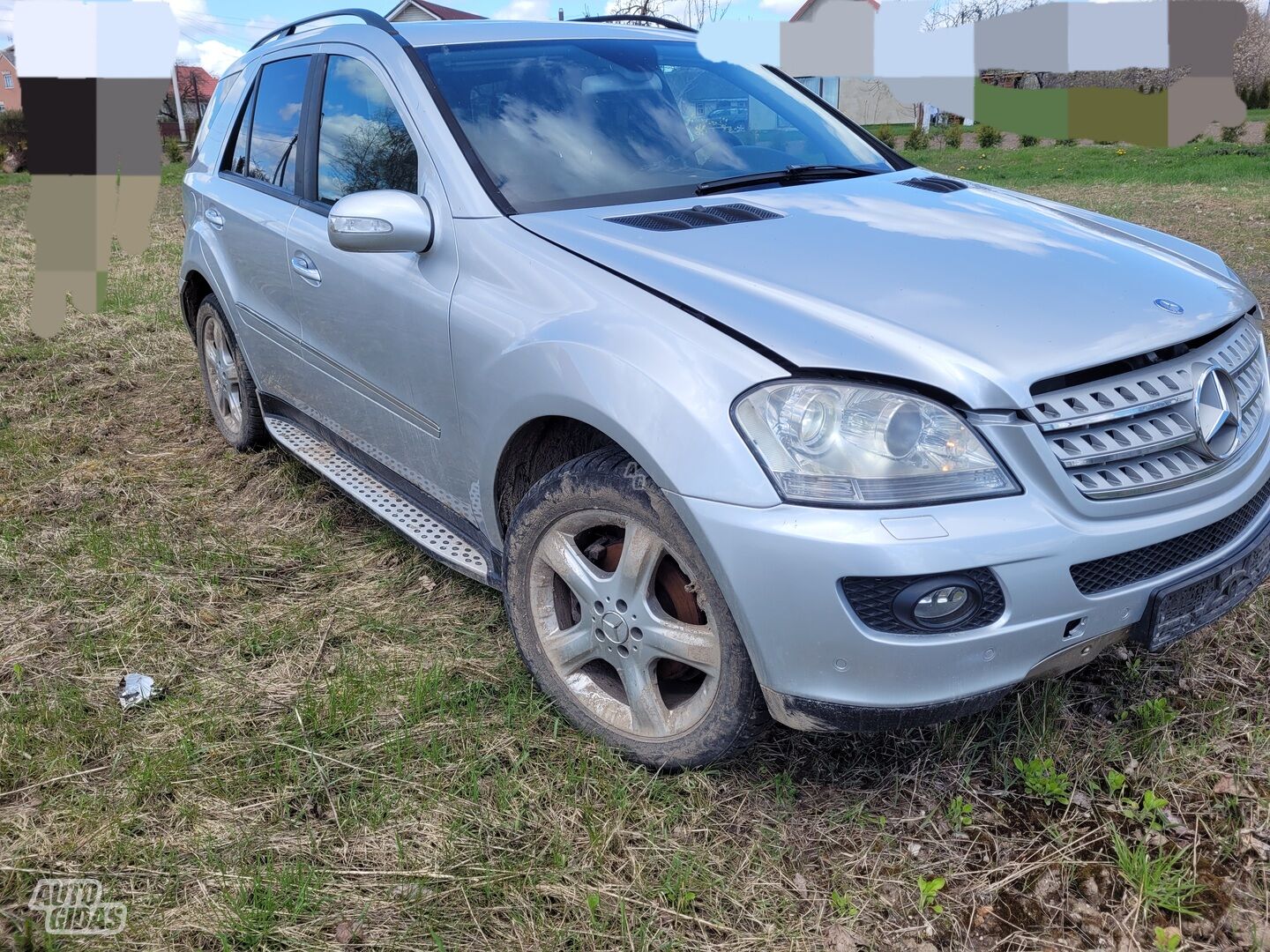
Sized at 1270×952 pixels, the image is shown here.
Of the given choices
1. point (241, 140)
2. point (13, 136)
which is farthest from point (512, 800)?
point (13, 136)

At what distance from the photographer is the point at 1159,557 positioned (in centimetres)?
208

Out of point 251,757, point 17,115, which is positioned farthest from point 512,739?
point 17,115

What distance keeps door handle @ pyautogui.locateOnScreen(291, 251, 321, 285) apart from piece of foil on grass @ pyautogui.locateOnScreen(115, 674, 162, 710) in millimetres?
1335

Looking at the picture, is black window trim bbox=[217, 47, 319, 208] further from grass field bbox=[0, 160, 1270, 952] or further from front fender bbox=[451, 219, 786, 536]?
grass field bbox=[0, 160, 1270, 952]

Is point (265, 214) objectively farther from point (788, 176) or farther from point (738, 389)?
point (738, 389)

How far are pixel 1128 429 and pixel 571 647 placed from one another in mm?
1337

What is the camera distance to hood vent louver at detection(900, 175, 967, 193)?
314 cm

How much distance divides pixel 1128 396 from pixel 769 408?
0.72 metres

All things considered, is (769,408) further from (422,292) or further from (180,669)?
(180,669)

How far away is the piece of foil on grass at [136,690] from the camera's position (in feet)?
9.37

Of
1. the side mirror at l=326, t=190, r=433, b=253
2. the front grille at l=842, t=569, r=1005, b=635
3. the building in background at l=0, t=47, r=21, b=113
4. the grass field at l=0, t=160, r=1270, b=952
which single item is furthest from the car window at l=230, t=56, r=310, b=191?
the building in background at l=0, t=47, r=21, b=113

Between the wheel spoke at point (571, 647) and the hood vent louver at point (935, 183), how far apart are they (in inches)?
67.1

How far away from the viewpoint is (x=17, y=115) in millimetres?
28922

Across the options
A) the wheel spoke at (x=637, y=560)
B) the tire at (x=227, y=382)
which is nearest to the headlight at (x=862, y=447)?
the wheel spoke at (x=637, y=560)
